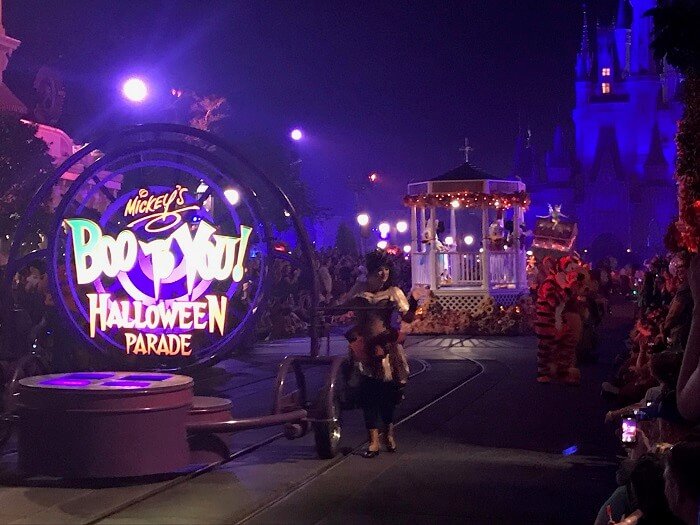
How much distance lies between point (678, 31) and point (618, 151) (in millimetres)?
97395

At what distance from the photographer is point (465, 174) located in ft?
95.0

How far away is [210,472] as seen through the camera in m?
8.62

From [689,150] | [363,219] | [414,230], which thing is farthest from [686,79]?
[363,219]

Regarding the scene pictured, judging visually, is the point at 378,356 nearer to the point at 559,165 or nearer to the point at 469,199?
the point at 469,199

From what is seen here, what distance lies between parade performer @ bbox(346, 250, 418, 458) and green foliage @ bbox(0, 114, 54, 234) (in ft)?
28.1

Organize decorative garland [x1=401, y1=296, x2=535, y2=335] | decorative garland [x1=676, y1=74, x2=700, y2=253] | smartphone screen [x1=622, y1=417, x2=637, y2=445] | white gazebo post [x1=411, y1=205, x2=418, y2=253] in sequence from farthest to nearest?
white gazebo post [x1=411, y1=205, x2=418, y2=253], decorative garland [x1=401, y1=296, x2=535, y2=335], decorative garland [x1=676, y1=74, x2=700, y2=253], smartphone screen [x1=622, y1=417, x2=637, y2=445]

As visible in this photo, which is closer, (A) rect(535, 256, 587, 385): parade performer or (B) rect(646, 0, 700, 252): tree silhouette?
(B) rect(646, 0, 700, 252): tree silhouette

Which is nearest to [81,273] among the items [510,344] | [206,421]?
[206,421]

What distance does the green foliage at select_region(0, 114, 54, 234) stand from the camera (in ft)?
54.2

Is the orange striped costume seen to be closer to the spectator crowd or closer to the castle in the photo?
the spectator crowd

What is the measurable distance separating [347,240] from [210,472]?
171ft

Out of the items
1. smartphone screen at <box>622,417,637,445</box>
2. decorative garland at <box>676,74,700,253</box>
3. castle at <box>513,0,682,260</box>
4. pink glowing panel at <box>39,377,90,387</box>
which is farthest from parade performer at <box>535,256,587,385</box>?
castle at <box>513,0,682,260</box>

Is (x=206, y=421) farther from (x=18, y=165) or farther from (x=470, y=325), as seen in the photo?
(x=470, y=325)

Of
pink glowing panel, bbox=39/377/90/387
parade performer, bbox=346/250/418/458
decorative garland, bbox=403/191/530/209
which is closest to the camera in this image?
pink glowing panel, bbox=39/377/90/387
